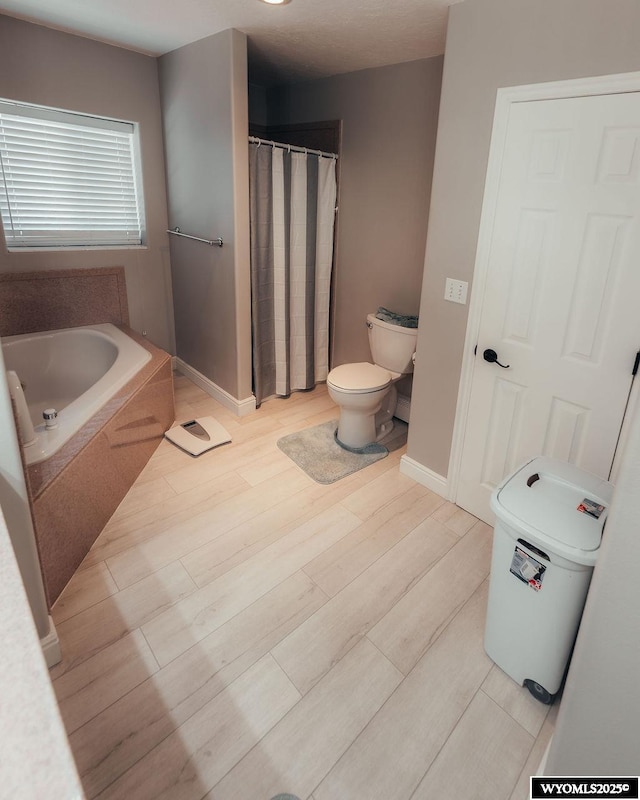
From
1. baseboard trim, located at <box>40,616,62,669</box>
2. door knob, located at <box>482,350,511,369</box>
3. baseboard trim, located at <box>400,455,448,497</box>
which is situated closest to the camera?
baseboard trim, located at <box>40,616,62,669</box>

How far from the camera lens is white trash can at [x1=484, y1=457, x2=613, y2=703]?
1.29 meters

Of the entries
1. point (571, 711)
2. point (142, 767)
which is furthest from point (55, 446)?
point (571, 711)

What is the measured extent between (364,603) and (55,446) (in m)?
1.39

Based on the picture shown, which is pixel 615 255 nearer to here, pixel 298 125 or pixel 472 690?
pixel 472 690

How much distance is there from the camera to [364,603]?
1.79 meters

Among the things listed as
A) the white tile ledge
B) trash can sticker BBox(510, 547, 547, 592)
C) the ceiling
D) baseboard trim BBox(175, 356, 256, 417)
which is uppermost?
the ceiling

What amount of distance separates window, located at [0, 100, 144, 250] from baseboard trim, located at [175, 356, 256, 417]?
103 cm

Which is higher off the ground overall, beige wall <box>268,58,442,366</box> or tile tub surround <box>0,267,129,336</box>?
beige wall <box>268,58,442,366</box>

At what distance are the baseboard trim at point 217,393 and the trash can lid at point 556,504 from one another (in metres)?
2.07

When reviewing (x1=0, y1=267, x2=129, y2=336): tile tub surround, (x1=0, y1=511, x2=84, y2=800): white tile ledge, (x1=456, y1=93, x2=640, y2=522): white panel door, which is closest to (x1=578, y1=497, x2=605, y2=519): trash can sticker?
(x1=456, y1=93, x2=640, y2=522): white panel door

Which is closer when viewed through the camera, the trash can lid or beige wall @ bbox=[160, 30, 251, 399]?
the trash can lid

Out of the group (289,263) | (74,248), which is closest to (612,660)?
(289,263)

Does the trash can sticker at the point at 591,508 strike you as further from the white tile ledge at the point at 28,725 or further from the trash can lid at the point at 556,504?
the white tile ledge at the point at 28,725

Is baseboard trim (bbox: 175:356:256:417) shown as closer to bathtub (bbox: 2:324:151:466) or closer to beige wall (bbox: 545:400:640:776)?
bathtub (bbox: 2:324:151:466)
